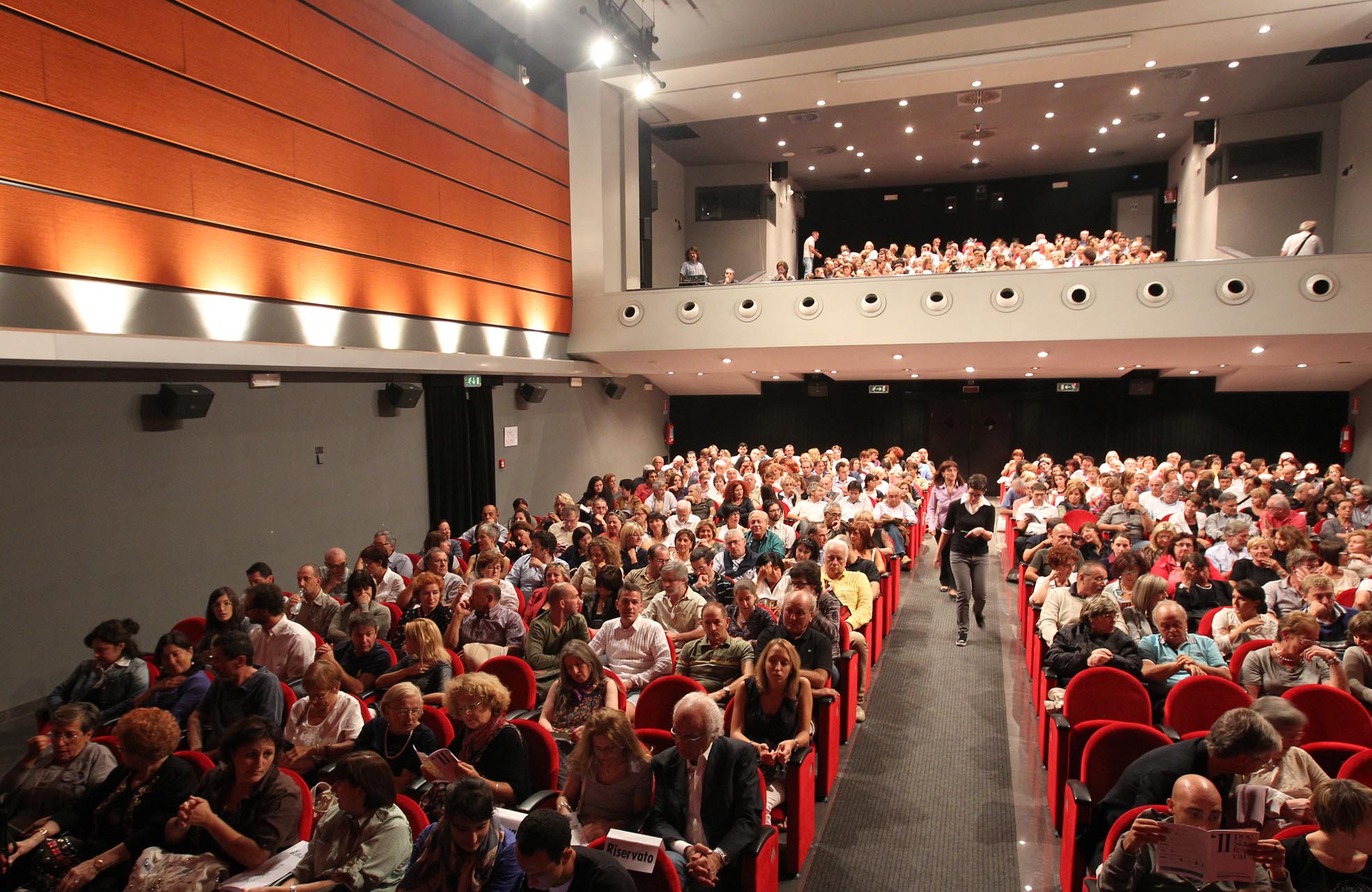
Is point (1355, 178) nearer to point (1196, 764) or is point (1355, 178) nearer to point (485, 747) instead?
point (1196, 764)

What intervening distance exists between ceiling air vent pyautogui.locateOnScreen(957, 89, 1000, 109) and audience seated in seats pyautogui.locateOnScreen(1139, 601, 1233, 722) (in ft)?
30.2

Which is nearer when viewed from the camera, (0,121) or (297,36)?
(0,121)

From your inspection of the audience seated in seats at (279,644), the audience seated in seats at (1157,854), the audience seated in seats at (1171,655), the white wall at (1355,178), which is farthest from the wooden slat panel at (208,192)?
the white wall at (1355,178)

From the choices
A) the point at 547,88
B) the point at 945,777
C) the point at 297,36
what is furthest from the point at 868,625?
the point at 547,88

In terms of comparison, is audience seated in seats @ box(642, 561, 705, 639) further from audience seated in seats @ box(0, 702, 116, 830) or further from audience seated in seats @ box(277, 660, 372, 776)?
audience seated in seats @ box(0, 702, 116, 830)

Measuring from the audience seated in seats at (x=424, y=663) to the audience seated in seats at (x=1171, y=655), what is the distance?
3287 millimetres

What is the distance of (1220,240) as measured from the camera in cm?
1198

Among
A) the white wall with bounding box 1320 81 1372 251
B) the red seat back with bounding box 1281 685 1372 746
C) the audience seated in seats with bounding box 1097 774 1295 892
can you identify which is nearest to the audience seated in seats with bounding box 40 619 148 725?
the audience seated in seats with bounding box 1097 774 1295 892

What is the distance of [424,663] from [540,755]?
947 millimetres

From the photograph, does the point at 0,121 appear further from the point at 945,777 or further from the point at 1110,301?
the point at 1110,301

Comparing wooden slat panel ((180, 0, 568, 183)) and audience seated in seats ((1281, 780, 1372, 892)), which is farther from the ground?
wooden slat panel ((180, 0, 568, 183))

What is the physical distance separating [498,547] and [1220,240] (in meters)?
11.7

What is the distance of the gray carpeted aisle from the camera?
131 inches

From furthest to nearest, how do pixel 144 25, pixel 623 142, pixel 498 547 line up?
pixel 623 142 < pixel 498 547 < pixel 144 25
